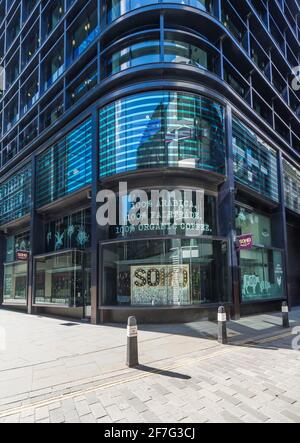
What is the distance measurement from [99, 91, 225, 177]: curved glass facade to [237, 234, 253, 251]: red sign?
137 inches

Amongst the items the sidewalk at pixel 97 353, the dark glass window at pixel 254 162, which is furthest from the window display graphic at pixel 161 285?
the dark glass window at pixel 254 162

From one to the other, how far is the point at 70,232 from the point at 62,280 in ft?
10.7

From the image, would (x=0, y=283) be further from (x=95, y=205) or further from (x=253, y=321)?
(x=253, y=321)

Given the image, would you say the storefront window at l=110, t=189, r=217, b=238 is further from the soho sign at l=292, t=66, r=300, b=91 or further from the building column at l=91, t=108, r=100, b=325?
the soho sign at l=292, t=66, r=300, b=91

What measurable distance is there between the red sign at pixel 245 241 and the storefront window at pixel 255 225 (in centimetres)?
204

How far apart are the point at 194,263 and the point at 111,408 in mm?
10054

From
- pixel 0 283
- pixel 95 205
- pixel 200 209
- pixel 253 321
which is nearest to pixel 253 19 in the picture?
pixel 200 209

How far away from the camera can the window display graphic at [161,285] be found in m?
14.3

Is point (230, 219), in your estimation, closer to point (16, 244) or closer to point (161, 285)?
point (161, 285)

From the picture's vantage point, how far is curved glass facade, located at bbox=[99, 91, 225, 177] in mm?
15038

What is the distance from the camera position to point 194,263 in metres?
14.8

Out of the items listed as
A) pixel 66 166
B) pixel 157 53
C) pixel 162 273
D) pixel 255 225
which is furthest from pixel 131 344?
pixel 255 225

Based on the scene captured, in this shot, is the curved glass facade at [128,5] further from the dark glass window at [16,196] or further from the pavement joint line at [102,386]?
the pavement joint line at [102,386]

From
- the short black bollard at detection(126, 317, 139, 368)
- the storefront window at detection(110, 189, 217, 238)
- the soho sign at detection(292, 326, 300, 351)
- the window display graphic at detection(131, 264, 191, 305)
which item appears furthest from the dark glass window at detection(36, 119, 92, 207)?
the soho sign at detection(292, 326, 300, 351)
